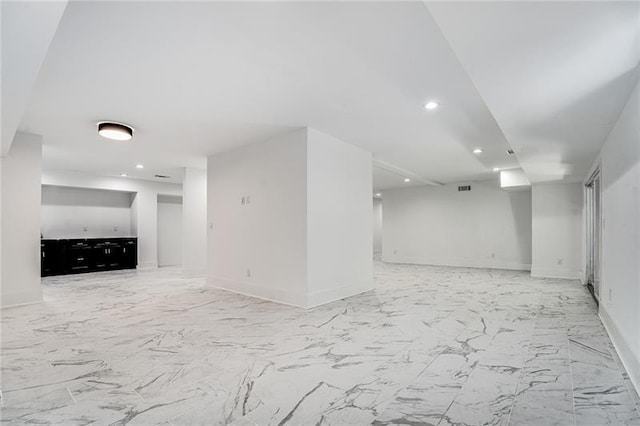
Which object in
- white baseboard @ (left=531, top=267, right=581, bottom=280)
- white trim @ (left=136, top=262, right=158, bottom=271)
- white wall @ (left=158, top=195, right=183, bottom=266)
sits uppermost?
white wall @ (left=158, top=195, right=183, bottom=266)

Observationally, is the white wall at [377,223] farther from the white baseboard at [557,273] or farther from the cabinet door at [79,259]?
the cabinet door at [79,259]

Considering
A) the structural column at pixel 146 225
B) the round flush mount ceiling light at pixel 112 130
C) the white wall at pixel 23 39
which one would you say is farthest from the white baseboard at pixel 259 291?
the structural column at pixel 146 225

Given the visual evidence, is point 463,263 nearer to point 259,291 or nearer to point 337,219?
point 337,219

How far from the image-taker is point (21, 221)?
15.8 ft

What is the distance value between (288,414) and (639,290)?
2.60 m

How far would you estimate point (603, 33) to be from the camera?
67.9 inches

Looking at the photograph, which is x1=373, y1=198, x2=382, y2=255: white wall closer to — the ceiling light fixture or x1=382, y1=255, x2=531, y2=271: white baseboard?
x1=382, y1=255, x2=531, y2=271: white baseboard

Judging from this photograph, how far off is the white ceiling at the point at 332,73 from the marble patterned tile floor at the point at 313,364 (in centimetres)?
210

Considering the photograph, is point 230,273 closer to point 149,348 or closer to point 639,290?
point 149,348

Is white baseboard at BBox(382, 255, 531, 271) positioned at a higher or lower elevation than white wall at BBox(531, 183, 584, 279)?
lower

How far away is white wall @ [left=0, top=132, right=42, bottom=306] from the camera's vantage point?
4.67 meters

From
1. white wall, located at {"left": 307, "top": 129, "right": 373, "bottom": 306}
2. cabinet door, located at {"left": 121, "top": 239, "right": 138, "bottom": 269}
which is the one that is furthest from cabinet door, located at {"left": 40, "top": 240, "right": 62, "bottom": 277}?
white wall, located at {"left": 307, "top": 129, "right": 373, "bottom": 306}

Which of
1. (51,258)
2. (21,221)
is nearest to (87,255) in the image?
(51,258)

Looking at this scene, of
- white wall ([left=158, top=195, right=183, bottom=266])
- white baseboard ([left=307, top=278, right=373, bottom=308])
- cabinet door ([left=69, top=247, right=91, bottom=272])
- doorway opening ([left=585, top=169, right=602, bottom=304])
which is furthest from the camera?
white wall ([left=158, top=195, right=183, bottom=266])
